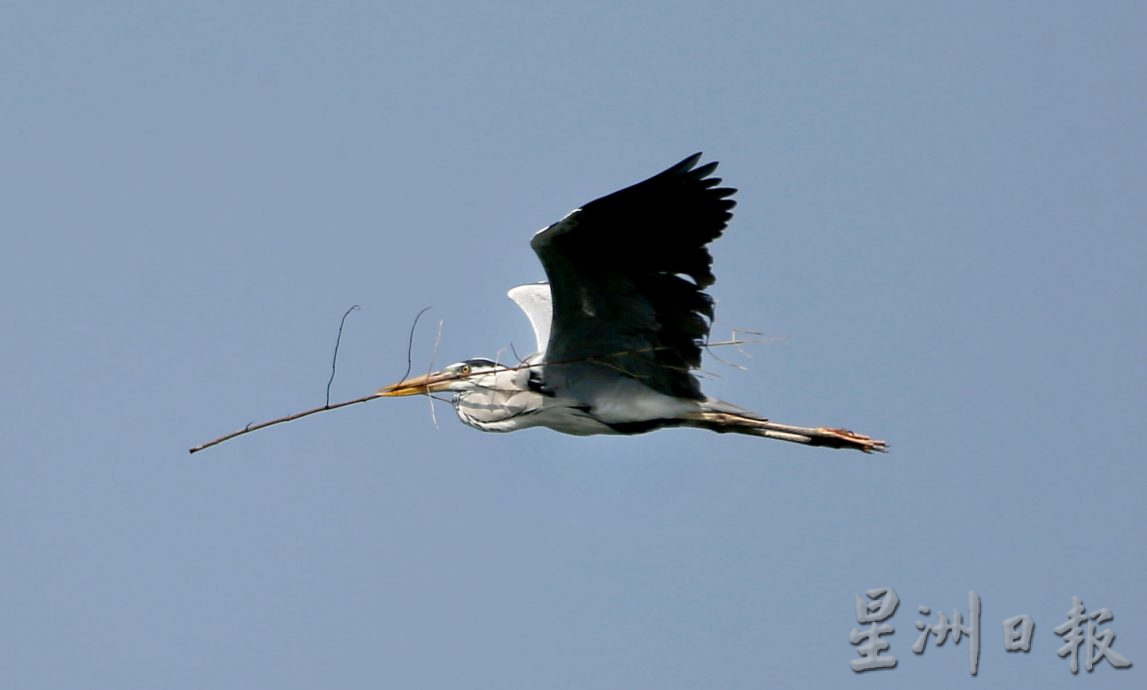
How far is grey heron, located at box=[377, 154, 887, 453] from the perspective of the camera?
8133 millimetres

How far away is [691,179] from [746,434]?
1.95m

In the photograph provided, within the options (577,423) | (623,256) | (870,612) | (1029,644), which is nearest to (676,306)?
(623,256)

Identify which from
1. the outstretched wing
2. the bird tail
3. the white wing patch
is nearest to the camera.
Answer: the outstretched wing

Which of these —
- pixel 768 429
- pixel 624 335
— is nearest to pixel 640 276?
pixel 624 335

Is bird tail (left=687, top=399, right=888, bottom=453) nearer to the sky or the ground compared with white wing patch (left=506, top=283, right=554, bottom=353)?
nearer to the ground

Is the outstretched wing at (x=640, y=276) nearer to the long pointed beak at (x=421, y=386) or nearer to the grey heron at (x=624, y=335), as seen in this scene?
the grey heron at (x=624, y=335)

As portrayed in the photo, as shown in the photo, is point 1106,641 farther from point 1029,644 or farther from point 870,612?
point 870,612

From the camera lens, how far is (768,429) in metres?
9.33

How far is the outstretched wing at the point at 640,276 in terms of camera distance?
318 inches

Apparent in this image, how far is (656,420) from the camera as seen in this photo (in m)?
9.06

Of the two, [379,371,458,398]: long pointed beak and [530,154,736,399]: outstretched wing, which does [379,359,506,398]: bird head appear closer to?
[379,371,458,398]: long pointed beak

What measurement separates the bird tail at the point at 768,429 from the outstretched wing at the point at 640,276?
167 millimetres

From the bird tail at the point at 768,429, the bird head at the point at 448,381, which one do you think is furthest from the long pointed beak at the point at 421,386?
the bird tail at the point at 768,429

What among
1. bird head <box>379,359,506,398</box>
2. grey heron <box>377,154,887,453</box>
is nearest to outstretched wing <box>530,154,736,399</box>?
grey heron <box>377,154,887,453</box>
